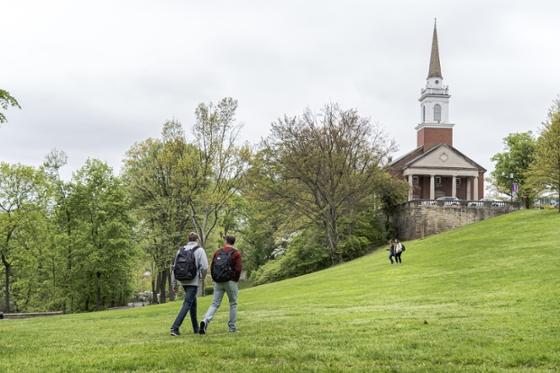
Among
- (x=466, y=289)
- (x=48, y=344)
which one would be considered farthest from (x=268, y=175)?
(x=48, y=344)

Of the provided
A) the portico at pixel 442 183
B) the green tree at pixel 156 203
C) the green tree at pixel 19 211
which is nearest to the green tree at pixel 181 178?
the green tree at pixel 156 203

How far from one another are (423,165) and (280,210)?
26.6 m

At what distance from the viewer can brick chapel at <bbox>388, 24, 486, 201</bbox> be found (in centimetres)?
6912

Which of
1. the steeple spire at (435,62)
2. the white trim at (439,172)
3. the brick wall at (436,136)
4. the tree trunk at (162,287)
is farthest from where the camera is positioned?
the steeple spire at (435,62)

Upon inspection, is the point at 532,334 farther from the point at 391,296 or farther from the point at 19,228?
the point at 19,228

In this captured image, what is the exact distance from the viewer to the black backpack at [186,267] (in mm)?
11023

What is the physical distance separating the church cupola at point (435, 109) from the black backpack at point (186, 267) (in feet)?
230

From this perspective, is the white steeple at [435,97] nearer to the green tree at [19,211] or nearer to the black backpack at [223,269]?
the green tree at [19,211]

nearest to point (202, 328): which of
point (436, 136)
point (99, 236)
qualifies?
point (99, 236)

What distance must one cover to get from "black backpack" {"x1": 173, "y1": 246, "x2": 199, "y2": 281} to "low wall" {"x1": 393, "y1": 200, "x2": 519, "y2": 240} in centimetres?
4476

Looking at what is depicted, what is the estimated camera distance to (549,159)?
38250mm

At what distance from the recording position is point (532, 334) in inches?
364

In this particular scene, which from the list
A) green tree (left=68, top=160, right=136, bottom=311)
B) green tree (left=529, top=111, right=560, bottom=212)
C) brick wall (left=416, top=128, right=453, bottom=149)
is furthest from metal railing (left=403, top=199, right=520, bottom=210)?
green tree (left=68, top=160, right=136, bottom=311)

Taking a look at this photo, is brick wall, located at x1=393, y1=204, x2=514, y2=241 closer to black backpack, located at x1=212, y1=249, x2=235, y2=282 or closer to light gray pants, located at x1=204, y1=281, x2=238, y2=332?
light gray pants, located at x1=204, y1=281, x2=238, y2=332
